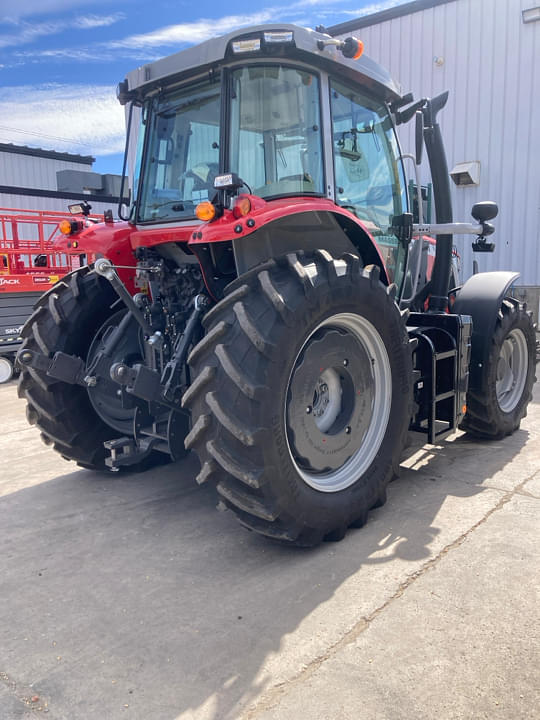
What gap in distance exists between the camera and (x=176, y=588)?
276cm

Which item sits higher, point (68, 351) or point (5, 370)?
→ point (68, 351)

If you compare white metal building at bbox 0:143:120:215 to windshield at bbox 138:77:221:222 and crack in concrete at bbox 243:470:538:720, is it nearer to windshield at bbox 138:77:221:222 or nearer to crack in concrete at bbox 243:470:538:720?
windshield at bbox 138:77:221:222

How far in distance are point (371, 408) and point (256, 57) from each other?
2001 mm

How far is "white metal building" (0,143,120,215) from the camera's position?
1773 cm

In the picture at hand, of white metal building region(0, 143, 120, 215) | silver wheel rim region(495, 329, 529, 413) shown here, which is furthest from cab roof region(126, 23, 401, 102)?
white metal building region(0, 143, 120, 215)

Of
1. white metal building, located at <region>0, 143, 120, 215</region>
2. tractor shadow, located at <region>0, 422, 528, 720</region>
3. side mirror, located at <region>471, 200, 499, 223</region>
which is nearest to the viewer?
tractor shadow, located at <region>0, 422, 528, 720</region>

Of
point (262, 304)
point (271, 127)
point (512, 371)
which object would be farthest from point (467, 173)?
point (262, 304)

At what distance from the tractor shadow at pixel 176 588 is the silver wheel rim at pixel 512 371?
3.95ft

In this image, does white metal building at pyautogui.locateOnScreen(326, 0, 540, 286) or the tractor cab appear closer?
the tractor cab

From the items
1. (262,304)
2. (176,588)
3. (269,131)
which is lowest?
(176,588)

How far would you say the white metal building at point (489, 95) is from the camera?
33.6 ft

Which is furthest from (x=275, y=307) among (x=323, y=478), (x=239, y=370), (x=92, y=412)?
(x=92, y=412)

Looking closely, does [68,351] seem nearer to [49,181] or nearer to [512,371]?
[512,371]

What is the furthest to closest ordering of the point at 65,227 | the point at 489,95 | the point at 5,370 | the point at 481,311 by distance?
the point at 489,95
the point at 5,370
the point at 481,311
the point at 65,227
